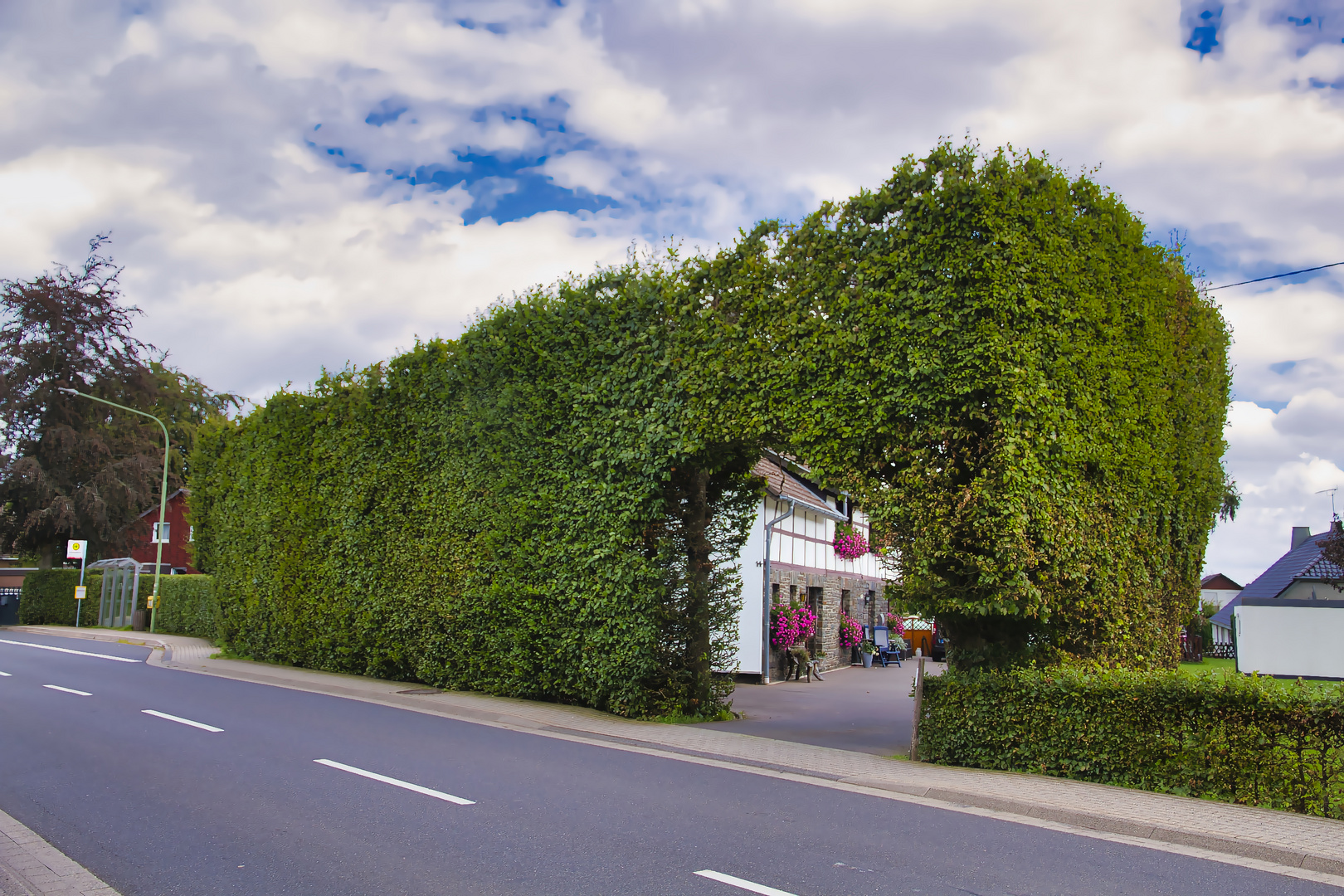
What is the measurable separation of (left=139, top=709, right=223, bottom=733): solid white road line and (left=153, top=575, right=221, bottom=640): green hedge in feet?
55.0

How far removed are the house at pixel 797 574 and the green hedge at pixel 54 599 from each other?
94.5ft

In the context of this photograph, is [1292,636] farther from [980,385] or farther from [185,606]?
[185,606]

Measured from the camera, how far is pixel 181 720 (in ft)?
37.4

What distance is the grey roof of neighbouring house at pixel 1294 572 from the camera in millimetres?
32750

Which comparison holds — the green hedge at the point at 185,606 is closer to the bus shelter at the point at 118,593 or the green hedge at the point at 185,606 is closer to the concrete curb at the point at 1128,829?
the bus shelter at the point at 118,593

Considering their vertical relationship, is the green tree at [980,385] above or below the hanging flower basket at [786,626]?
above

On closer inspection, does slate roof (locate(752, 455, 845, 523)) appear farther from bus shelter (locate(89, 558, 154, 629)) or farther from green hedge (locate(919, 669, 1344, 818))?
bus shelter (locate(89, 558, 154, 629))

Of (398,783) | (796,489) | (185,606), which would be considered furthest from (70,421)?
(398,783)

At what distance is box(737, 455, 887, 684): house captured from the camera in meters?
21.2

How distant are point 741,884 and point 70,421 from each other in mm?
41622

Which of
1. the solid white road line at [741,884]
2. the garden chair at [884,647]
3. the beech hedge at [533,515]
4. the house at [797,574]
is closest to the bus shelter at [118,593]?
the beech hedge at [533,515]

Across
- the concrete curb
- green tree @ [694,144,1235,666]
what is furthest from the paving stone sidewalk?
green tree @ [694,144,1235,666]

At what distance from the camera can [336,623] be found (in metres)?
18.4

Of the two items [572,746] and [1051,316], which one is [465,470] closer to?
[572,746]
